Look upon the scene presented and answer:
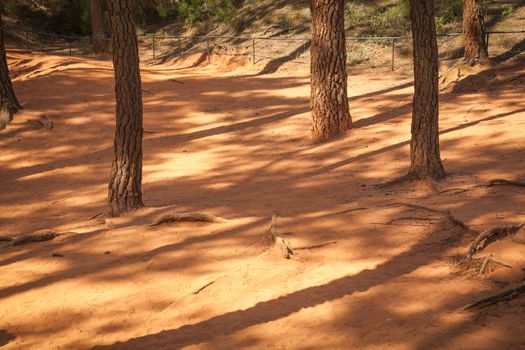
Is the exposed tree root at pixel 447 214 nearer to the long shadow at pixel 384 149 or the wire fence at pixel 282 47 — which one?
the long shadow at pixel 384 149

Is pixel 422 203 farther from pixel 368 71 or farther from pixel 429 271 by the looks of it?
pixel 368 71

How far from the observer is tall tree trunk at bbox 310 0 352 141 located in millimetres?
14367

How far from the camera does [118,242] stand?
903 centimetres

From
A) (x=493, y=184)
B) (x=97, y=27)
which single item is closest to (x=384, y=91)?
(x=493, y=184)

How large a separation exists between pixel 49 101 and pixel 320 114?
9.27 metres

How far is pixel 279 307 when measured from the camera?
648 cm

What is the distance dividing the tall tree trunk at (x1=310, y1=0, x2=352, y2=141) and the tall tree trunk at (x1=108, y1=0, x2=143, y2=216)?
5.30 m

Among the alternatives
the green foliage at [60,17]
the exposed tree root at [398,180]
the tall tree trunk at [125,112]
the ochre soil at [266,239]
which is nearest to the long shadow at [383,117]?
the ochre soil at [266,239]

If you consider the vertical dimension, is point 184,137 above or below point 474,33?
below

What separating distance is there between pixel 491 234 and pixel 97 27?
1053 inches

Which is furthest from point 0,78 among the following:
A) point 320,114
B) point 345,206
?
point 345,206

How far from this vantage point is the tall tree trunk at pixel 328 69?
47.1 ft

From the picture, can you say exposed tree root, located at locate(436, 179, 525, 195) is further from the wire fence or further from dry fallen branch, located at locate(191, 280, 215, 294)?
the wire fence

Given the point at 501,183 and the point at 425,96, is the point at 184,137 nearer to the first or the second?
the point at 425,96
